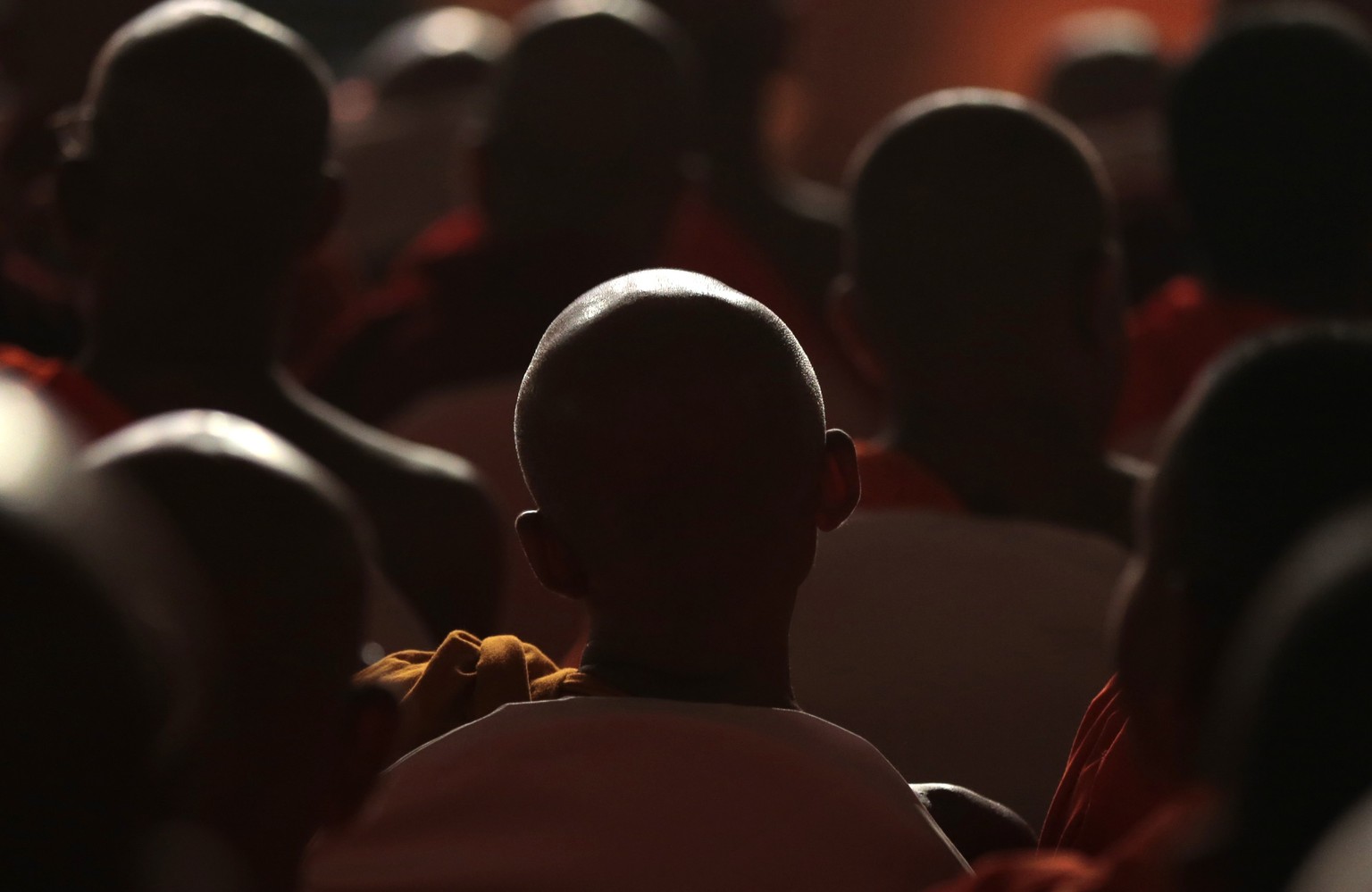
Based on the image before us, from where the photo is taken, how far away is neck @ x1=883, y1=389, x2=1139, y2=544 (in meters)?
2.84

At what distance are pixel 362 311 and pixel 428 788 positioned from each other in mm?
2394

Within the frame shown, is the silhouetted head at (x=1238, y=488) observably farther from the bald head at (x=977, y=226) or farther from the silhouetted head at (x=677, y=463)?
the bald head at (x=977, y=226)

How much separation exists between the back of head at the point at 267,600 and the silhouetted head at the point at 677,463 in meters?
0.35

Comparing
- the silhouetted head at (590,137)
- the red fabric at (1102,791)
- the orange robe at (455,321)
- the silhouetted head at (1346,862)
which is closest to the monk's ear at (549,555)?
the red fabric at (1102,791)

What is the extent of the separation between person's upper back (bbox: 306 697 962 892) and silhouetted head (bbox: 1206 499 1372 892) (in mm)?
470

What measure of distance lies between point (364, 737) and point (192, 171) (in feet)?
4.99

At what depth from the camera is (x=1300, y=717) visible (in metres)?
1.22

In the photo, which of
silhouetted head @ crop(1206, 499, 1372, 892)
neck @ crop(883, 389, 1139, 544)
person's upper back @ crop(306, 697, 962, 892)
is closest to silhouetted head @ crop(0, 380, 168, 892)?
person's upper back @ crop(306, 697, 962, 892)

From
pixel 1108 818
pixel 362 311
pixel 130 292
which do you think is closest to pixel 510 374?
pixel 362 311

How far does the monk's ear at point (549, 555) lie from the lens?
1968 mm

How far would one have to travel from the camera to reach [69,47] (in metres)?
5.00

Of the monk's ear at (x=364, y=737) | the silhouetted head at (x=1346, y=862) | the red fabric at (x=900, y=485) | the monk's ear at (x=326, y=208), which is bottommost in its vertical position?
the red fabric at (x=900, y=485)

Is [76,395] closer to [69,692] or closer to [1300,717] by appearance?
[69,692]

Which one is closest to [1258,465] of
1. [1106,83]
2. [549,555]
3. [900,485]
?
[549,555]
